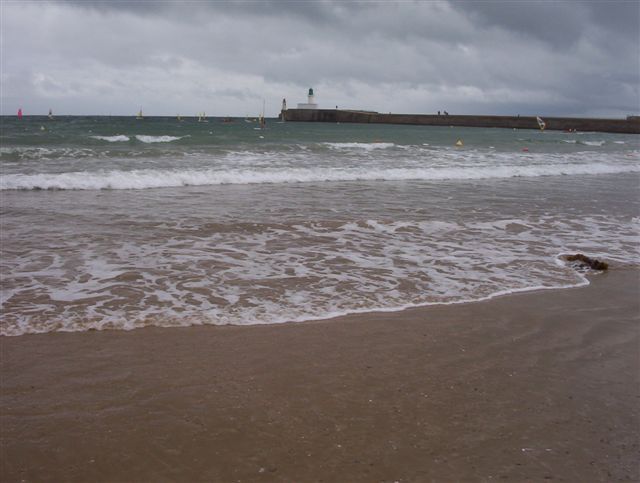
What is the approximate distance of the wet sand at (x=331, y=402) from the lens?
2.57 m

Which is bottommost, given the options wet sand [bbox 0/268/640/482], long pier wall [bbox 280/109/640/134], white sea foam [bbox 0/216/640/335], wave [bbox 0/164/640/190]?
wet sand [bbox 0/268/640/482]

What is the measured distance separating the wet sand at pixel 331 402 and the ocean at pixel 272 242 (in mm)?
602

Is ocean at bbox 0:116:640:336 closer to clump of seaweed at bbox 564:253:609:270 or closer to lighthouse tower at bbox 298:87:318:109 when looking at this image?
clump of seaweed at bbox 564:253:609:270

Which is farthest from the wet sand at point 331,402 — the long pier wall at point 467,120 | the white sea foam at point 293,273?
the long pier wall at point 467,120

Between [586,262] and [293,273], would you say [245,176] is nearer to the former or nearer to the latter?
[293,273]

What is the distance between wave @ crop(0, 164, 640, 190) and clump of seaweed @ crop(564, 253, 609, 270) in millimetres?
9554

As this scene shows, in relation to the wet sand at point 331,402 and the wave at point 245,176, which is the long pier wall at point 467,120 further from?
the wet sand at point 331,402

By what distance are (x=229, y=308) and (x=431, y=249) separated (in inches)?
131

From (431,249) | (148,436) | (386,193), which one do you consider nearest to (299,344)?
(148,436)

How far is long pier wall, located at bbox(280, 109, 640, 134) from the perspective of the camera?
70.7 m

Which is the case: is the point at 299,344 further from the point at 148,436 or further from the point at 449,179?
the point at 449,179

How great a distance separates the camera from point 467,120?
8044 centimetres

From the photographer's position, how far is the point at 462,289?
18.0 feet

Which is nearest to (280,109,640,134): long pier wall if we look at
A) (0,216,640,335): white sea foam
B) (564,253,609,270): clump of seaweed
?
(0,216,640,335): white sea foam
